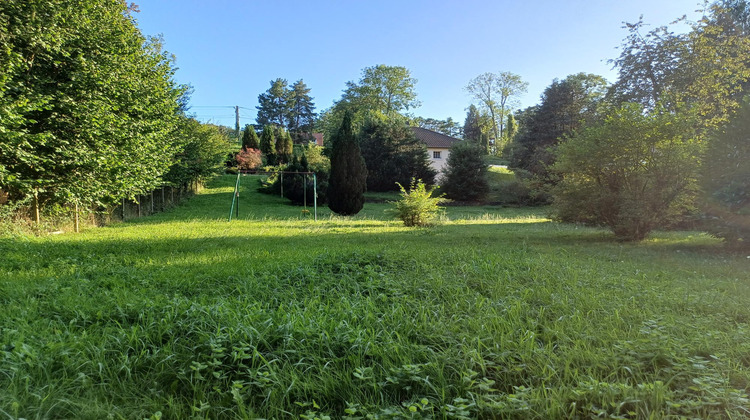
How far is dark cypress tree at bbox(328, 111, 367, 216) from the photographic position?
17.2 meters

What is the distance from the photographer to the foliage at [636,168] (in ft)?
24.8

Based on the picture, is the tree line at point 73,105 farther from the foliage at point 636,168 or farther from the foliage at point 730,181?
the foliage at point 730,181

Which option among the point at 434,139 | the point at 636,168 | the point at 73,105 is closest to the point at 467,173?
the point at 434,139

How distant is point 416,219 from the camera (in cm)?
1273

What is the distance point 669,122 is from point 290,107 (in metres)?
52.0

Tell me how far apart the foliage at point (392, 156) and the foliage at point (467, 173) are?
238cm

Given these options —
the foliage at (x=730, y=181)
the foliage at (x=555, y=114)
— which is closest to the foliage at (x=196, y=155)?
the foliage at (x=730, y=181)

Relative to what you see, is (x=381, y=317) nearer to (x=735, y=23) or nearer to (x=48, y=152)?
(x=48, y=152)

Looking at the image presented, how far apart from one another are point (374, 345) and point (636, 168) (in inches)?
327

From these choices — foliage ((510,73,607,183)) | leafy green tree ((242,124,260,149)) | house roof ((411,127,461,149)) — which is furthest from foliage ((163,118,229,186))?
foliage ((510,73,607,183))

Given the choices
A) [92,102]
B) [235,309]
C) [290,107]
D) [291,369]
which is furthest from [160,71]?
Answer: [290,107]

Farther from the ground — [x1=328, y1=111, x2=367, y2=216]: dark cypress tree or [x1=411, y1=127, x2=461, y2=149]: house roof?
[x1=411, y1=127, x2=461, y2=149]: house roof

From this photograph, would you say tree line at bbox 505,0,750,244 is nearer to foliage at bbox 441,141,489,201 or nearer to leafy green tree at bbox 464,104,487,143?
foliage at bbox 441,141,489,201

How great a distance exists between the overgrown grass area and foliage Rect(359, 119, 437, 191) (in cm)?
2475
